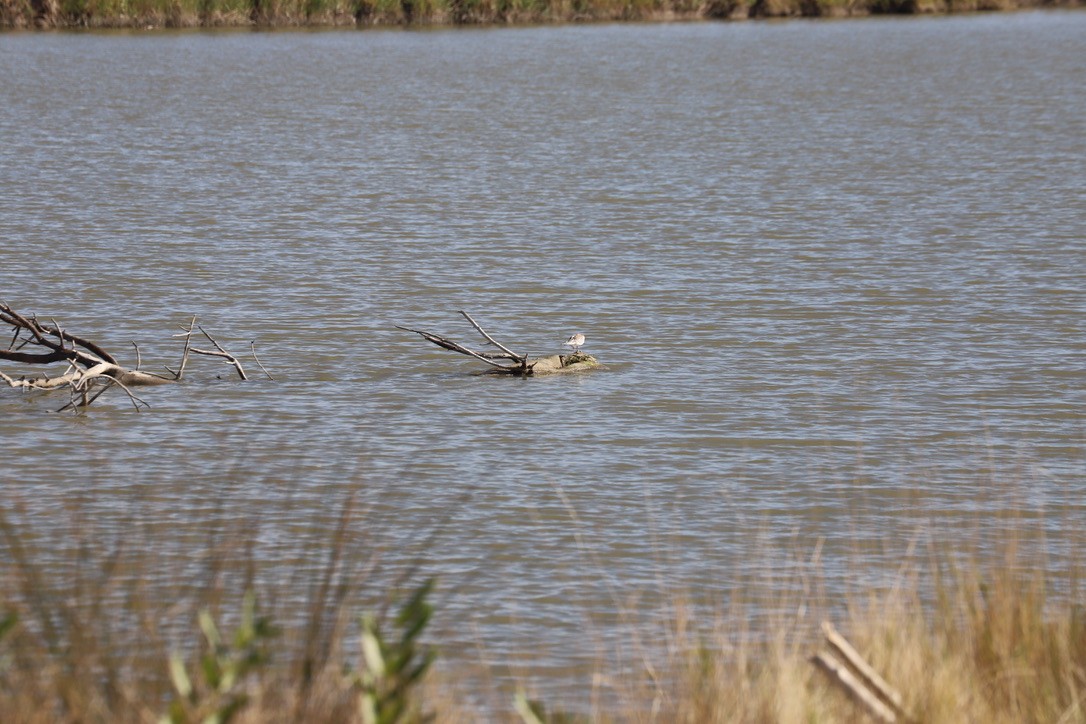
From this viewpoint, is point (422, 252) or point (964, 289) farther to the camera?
point (422, 252)

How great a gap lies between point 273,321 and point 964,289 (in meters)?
5.07

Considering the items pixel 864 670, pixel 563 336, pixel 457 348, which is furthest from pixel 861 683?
pixel 563 336

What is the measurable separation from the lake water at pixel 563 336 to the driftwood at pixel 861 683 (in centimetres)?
134

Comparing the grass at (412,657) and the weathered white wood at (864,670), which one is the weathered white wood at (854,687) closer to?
the weathered white wood at (864,670)

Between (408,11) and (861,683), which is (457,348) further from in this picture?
(408,11)

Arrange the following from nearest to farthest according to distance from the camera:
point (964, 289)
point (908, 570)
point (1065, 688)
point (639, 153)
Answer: point (1065, 688)
point (908, 570)
point (964, 289)
point (639, 153)

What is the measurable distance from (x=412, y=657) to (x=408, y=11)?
41742mm

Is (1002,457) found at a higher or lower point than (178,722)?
lower

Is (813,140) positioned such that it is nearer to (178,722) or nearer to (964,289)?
(964,289)

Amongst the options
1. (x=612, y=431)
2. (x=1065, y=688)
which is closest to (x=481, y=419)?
(x=612, y=431)

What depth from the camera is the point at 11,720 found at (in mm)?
3734

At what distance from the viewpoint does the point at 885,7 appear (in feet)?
165

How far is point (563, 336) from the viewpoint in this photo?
1128 cm

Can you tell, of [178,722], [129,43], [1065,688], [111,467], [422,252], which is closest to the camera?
[178,722]
